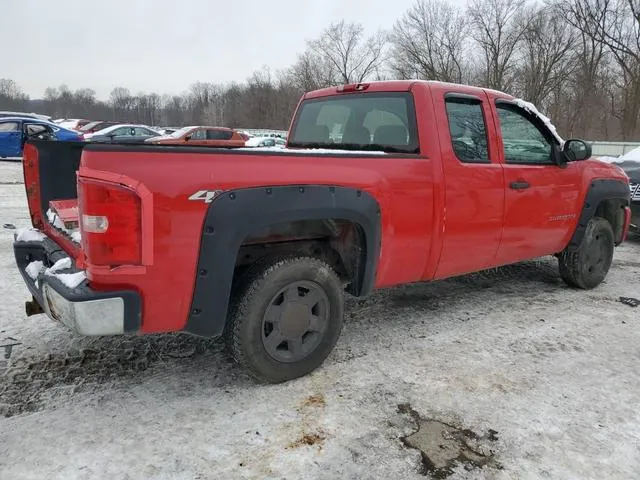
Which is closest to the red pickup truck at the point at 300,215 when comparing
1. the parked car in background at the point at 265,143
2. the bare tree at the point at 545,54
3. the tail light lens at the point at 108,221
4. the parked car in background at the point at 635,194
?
the tail light lens at the point at 108,221

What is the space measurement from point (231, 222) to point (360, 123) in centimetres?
179

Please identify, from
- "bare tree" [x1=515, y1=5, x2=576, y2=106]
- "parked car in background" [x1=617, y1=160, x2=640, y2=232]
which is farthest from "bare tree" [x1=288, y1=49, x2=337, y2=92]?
"parked car in background" [x1=617, y1=160, x2=640, y2=232]

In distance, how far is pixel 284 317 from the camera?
294cm

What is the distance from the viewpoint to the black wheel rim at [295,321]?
2.93 m

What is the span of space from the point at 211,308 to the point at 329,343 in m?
0.88

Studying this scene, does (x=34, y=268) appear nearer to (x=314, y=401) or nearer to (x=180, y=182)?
(x=180, y=182)

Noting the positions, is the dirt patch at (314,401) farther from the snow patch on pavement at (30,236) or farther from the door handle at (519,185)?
the door handle at (519,185)

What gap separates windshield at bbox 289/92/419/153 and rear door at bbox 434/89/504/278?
242 millimetres

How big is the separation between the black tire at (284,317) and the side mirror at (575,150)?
8.78 feet

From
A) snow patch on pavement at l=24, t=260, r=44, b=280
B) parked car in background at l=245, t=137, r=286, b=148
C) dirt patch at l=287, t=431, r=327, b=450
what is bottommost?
dirt patch at l=287, t=431, r=327, b=450

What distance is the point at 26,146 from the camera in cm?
344

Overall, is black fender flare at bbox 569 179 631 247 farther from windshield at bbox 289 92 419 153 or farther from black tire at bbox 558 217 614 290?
windshield at bbox 289 92 419 153

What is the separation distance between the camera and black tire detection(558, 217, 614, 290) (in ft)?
16.2

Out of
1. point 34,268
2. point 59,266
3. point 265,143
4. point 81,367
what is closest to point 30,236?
point 34,268
